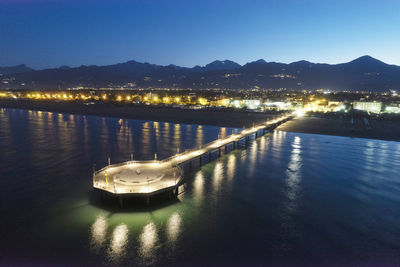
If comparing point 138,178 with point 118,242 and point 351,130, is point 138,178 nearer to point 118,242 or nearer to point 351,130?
point 118,242

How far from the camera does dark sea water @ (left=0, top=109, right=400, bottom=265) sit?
59.9ft

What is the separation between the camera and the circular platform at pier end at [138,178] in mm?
24319

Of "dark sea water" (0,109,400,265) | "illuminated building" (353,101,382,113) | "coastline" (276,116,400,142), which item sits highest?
"illuminated building" (353,101,382,113)

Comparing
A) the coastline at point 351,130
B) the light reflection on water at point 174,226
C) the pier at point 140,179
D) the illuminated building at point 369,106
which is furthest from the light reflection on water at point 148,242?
the illuminated building at point 369,106

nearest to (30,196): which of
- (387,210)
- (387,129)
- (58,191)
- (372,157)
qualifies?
(58,191)

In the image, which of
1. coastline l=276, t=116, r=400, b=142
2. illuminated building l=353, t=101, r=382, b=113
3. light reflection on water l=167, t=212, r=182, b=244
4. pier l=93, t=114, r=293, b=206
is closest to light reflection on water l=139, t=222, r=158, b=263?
light reflection on water l=167, t=212, r=182, b=244

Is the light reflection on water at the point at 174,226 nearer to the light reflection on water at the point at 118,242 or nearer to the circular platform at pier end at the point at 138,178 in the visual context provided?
the circular platform at pier end at the point at 138,178

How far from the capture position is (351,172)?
36.7m

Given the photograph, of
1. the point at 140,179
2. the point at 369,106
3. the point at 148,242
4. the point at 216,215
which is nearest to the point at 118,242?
the point at 148,242

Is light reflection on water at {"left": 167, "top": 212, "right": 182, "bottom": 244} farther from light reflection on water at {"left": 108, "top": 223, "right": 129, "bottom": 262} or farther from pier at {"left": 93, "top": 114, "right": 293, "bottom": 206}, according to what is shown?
light reflection on water at {"left": 108, "top": 223, "right": 129, "bottom": 262}

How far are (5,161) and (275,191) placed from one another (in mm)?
37320

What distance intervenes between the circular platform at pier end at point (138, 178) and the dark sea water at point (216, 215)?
1592mm

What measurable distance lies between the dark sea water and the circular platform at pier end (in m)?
1.59

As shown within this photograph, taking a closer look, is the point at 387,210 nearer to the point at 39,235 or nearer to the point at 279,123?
the point at 39,235
